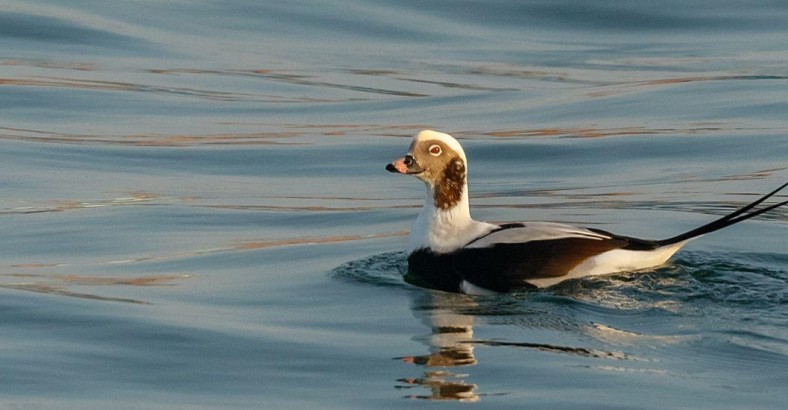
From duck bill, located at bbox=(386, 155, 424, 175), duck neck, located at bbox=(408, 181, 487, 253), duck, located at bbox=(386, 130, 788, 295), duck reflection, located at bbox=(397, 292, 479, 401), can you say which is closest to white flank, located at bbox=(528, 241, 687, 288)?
duck, located at bbox=(386, 130, 788, 295)

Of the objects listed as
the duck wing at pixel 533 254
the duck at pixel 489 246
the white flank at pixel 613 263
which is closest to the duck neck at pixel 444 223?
the duck at pixel 489 246

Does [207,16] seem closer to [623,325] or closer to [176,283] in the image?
[176,283]

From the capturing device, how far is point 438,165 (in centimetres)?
866

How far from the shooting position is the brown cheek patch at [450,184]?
8680mm

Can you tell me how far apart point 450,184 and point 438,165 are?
122mm

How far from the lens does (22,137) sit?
1401 centimetres

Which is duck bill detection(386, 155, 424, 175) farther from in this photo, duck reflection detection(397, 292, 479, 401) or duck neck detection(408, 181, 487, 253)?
duck reflection detection(397, 292, 479, 401)

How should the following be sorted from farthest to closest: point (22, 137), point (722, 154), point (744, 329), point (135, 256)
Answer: point (22, 137) → point (722, 154) → point (135, 256) → point (744, 329)

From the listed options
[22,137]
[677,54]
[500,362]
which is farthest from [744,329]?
[677,54]

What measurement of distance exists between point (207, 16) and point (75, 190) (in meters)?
8.98

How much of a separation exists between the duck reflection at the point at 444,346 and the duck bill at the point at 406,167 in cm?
65

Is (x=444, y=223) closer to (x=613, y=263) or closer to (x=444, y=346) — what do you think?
(x=613, y=263)

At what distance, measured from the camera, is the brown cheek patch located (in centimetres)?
868

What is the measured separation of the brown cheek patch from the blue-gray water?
523mm
